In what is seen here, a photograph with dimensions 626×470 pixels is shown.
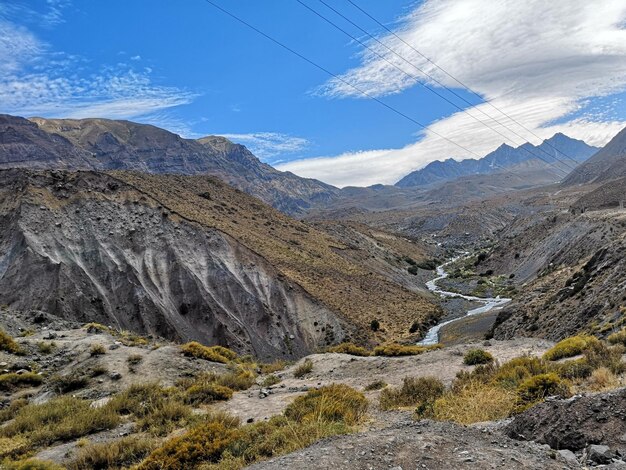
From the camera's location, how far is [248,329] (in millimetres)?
42281

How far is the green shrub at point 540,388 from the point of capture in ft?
33.4

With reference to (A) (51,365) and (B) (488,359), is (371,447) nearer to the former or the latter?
(B) (488,359)

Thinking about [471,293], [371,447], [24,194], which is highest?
[24,194]

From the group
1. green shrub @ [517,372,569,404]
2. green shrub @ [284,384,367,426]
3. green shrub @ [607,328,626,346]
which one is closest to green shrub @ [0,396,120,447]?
green shrub @ [284,384,367,426]

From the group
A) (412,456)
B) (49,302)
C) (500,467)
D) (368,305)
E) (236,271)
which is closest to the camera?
(500,467)

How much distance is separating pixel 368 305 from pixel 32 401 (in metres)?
41.5

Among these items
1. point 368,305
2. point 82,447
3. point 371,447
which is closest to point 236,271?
point 368,305

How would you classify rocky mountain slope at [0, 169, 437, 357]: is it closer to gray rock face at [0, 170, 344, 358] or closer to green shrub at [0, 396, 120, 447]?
gray rock face at [0, 170, 344, 358]

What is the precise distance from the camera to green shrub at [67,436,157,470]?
9.78 metres

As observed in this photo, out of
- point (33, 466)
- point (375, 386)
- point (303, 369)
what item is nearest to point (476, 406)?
point (375, 386)

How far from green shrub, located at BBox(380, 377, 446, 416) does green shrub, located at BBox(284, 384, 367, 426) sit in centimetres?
139

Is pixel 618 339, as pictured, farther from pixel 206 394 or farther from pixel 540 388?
pixel 206 394

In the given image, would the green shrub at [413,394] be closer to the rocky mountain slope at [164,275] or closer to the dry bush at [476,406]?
the dry bush at [476,406]

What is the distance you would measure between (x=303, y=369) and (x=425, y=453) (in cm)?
1501
